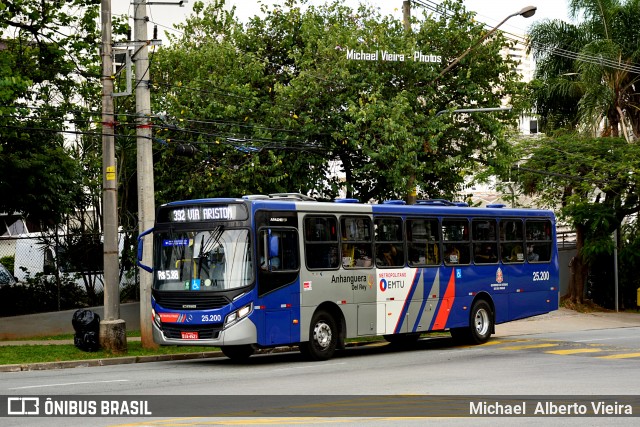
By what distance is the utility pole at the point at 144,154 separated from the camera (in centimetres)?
2136

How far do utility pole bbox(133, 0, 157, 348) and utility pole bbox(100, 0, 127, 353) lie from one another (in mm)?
691

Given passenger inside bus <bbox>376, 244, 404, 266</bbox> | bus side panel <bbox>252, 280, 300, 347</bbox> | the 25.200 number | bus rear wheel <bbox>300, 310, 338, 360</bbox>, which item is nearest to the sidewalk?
the 25.200 number

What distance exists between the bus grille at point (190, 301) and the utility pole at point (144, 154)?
267 centimetres

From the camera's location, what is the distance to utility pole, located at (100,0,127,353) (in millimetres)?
20625

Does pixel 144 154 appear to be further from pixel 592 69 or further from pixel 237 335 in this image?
pixel 592 69

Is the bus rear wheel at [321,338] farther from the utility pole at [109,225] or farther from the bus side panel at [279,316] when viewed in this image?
the utility pole at [109,225]

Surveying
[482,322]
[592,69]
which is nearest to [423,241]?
[482,322]

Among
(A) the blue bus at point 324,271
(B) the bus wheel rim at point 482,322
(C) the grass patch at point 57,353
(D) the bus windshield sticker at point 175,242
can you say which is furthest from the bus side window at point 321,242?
(B) the bus wheel rim at point 482,322

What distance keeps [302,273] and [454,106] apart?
11949mm

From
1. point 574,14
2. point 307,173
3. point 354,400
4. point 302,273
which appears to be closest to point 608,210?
point 574,14

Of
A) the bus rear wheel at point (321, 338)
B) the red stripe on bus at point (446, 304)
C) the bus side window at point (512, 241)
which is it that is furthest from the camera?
the bus side window at point (512, 241)

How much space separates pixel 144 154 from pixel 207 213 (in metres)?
3.72

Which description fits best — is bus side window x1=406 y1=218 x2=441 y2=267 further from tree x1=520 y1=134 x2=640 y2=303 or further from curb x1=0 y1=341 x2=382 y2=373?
tree x1=520 y1=134 x2=640 y2=303

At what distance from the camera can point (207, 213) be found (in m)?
18.5
